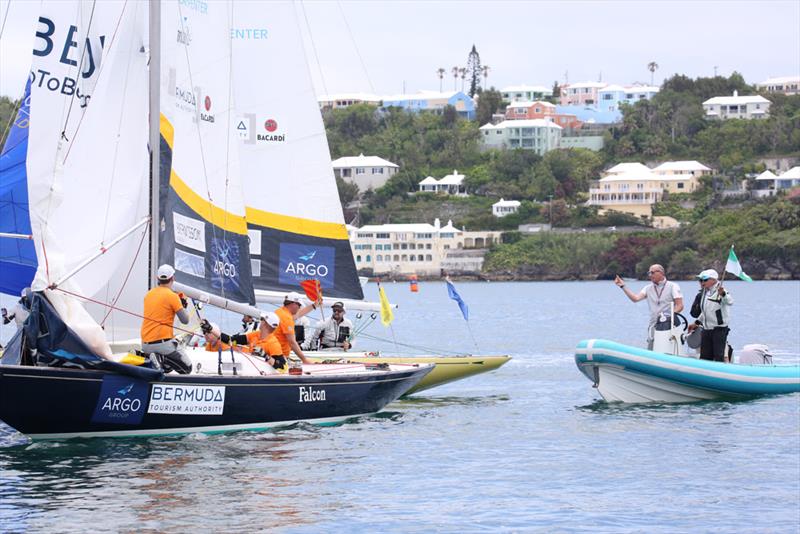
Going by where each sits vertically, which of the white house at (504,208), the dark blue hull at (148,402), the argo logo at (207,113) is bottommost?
the dark blue hull at (148,402)

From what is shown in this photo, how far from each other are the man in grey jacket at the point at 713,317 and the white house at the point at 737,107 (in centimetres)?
17122

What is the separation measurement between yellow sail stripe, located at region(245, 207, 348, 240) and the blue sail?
3.89 m

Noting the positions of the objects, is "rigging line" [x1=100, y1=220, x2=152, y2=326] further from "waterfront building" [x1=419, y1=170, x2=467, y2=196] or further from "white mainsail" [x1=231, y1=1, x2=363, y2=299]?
"waterfront building" [x1=419, y1=170, x2=467, y2=196]

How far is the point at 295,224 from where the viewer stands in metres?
27.1

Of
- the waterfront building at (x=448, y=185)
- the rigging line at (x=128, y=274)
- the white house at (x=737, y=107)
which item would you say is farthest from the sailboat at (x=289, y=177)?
the white house at (x=737, y=107)

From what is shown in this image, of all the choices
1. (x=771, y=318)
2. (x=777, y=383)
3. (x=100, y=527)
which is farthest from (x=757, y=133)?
(x=100, y=527)

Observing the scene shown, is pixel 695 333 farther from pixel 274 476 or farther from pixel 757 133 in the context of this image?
pixel 757 133

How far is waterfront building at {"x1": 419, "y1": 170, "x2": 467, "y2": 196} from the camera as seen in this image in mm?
179625

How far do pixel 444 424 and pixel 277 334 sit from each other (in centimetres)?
355

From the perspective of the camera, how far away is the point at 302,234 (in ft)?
88.9

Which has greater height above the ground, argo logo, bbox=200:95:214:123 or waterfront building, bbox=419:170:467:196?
waterfront building, bbox=419:170:467:196

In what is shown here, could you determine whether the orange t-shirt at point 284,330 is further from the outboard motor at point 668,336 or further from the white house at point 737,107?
the white house at point 737,107

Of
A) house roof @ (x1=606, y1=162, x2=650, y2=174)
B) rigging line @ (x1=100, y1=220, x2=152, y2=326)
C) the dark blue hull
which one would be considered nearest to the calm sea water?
the dark blue hull

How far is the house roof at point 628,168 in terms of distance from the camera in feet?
559
